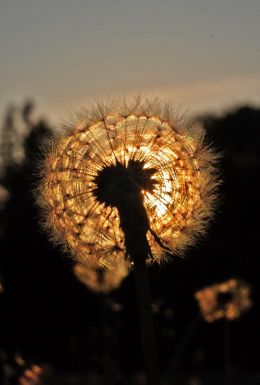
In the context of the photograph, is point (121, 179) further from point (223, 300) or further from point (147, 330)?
point (223, 300)

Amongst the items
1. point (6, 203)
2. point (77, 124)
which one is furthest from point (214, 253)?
point (77, 124)

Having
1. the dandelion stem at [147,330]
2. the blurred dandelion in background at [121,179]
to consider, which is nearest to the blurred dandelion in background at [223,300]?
the blurred dandelion in background at [121,179]

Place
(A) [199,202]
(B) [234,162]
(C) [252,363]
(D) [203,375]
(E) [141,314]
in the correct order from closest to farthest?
(E) [141,314] → (A) [199,202] → (D) [203,375] → (C) [252,363] → (B) [234,162]

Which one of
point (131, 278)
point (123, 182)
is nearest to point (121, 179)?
point (123, 182)

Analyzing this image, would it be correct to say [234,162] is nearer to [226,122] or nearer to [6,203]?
[226,122]

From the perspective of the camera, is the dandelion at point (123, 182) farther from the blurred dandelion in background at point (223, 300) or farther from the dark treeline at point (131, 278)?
the dark treeline at point (131, 278)

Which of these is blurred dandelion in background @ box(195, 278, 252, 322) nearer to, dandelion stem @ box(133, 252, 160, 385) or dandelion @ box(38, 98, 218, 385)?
dandelion @ box(38, 98, 218, 385)

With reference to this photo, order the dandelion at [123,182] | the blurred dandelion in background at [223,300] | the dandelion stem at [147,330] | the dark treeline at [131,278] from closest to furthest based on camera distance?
the dandelion stem at [147,330]
the dandelion at [123,182]
the blurred dandelion in background at [223,300]
the dark treeline at [131,278]
